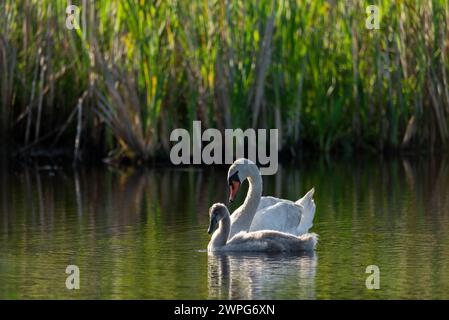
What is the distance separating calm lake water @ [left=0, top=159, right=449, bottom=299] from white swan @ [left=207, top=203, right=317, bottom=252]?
0.43ft

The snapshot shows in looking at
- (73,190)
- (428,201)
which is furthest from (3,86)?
(428,201)

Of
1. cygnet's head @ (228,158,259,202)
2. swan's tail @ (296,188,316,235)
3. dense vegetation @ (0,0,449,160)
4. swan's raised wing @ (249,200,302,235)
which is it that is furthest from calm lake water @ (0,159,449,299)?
dense vegetation @ (0,0,449,160)

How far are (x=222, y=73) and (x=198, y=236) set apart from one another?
6140 mm

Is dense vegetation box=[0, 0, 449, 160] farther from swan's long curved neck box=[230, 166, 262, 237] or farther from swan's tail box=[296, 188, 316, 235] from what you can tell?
swan's long curved neck box=[230, 166, 262, 237]

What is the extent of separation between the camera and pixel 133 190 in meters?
15.7

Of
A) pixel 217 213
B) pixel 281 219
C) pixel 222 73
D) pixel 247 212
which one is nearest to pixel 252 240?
pixel 217 213

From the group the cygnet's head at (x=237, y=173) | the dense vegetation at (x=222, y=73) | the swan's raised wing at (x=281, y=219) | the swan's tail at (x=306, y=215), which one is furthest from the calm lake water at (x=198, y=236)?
the dense vegetation at (x=222, y=73)

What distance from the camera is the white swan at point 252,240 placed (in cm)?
1049

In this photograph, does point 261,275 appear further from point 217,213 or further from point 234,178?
point 234,178

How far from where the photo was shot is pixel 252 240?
418 inches

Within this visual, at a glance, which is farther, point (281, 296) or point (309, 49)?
point (309, 49)

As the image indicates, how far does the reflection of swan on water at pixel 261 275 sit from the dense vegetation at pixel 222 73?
697cm

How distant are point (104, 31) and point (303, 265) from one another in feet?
27.7
